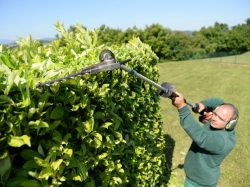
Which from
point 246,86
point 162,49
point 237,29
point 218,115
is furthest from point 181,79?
point 237,29

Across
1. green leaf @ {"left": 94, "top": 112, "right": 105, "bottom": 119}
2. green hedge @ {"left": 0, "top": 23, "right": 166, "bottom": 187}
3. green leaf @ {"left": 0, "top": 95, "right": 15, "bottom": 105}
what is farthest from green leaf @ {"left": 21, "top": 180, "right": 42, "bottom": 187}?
green leaf @ {"left": 94, "top": 112, "right": 105, "bottom": 119}

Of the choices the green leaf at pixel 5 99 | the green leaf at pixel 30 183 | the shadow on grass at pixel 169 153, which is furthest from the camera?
the shadow on grass at pixel 169 153

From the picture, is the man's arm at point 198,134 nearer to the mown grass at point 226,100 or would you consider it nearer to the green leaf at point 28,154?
the green leaf at point 28,154

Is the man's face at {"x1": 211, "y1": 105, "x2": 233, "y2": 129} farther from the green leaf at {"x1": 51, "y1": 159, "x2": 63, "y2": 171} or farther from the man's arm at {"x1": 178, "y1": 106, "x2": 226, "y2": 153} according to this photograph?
the green leaf at {"x1": 51, "y1": 159, "x2": 63, "y2": 171}

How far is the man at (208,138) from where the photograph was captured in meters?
4.17

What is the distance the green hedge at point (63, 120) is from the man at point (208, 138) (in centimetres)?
89

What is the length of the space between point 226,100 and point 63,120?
1515 centimetres

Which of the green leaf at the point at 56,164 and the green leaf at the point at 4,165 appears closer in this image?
the green leaf at the point at 4,165

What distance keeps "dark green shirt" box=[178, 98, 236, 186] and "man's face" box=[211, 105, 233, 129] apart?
4.1 inches

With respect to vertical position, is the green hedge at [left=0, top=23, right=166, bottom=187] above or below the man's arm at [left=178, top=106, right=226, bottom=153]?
above

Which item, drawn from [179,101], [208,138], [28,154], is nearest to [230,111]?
[208,138]

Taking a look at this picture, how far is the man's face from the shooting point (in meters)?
4.38

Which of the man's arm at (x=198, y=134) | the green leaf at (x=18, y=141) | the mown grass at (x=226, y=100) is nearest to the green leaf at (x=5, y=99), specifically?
the green leaf at (x=18, y=141)

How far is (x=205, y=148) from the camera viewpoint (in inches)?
172
